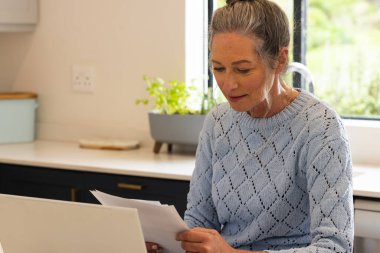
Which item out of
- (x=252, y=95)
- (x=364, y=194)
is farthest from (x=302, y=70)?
(x=252, y=95)

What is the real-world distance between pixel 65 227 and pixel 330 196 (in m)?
0.64

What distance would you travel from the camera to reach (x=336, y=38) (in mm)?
8531

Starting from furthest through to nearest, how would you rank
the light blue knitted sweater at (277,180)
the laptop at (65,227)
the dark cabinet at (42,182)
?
the dark cabinet at (42,182) → the light blue knitted sweater at (277,180) → the laptop at (65,227)

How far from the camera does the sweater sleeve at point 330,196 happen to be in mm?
2029

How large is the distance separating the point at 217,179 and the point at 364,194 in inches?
24.1

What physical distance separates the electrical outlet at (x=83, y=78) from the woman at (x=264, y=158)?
158cm

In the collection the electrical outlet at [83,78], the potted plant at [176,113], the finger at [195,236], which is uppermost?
the electrical outlet at [83,78]

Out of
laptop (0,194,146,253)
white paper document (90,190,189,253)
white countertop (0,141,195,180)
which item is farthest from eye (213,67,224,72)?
white countertop (0,141,195,180)

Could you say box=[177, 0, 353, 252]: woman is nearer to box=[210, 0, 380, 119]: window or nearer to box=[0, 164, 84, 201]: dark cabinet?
box=[0, 164, 84, 201]: dark cabinet

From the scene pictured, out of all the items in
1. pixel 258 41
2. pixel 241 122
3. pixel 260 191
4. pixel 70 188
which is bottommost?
pixel 70 188

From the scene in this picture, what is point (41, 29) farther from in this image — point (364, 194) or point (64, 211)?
point (64, 211)

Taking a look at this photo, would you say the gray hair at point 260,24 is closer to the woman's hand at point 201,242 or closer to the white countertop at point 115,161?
the woman's hand at point 201,242

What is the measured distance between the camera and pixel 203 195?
7.88 feet

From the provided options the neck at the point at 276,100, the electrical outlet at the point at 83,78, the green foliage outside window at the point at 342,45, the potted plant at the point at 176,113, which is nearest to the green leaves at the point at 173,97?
the potted plant at the point at 176,113
